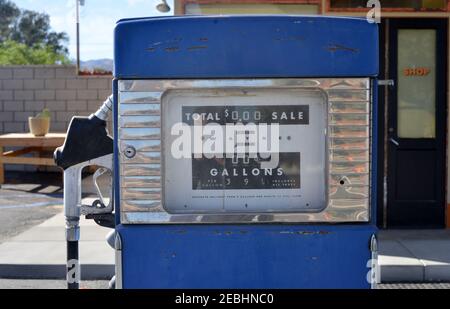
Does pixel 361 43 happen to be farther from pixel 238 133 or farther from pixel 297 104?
pixel 238 133

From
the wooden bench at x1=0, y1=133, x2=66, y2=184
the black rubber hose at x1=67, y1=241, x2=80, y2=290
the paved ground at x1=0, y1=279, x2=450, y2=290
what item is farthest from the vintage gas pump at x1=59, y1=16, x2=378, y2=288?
the wooden bench at x1=0, y1=133, x2=66, y2=184

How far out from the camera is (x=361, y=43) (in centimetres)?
256

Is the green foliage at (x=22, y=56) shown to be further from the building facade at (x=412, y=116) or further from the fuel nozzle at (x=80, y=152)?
the fuel nozzle at (x=80, y=152)

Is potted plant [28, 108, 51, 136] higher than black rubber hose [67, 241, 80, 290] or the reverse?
higher

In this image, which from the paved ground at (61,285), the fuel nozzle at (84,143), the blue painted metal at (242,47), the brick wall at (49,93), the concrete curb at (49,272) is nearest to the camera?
the blue painted metal at (242,47)

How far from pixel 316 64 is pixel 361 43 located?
0.21 m

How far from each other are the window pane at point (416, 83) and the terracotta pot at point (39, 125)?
634 cm

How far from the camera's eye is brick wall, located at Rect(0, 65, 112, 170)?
11.8 meters

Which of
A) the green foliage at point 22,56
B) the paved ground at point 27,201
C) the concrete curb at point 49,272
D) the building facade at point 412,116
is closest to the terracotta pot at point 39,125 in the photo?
the paved ground at point 27,201

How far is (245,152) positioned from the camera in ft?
8.75

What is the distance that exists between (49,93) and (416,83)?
24.1ft

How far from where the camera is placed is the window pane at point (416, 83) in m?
7.25

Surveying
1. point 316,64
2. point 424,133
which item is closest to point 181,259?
point 316,64

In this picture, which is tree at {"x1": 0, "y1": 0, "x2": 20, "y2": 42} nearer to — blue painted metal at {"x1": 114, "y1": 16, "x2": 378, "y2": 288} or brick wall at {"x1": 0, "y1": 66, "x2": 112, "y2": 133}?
brick wall at {"x1": 0, "y1": 66, "x2": 112, "y2": 133}
